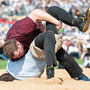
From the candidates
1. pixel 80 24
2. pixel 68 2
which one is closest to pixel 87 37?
pixel 68 2

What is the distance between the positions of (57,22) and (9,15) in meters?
12.9

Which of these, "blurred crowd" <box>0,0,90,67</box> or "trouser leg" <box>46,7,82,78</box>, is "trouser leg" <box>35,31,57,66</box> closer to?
"trouser leg" <box>46,7,82,78</box>

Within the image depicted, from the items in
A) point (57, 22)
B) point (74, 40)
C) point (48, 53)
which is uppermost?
point (57, 22)

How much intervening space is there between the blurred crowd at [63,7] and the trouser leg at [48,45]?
33.6ft

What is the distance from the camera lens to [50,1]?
1891cm

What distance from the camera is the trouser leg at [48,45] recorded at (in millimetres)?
4418

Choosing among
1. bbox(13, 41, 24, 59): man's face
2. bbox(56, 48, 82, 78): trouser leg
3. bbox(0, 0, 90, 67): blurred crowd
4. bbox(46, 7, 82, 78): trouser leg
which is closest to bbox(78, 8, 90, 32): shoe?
bbox(46, 7, 82, 78): trouser leg

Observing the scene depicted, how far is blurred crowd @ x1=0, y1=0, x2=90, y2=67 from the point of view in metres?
15.3

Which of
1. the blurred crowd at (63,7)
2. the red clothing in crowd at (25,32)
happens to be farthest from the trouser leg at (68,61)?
the blurred crowd at (63,7)

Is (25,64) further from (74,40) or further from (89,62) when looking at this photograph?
(74,40)

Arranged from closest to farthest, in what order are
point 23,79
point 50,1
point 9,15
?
point 23,79, point 9,15, point 50,1

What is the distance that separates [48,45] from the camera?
446 centimetres

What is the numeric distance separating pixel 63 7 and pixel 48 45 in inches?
543

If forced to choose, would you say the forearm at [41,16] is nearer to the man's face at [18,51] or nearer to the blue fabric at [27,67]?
the man's face at [18,51]
